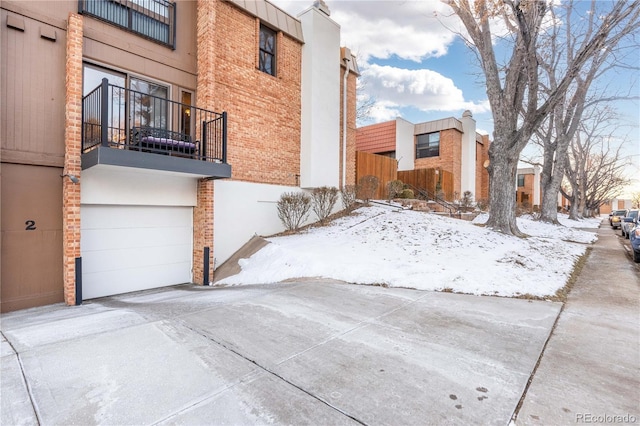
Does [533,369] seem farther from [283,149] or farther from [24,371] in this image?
[283,149]

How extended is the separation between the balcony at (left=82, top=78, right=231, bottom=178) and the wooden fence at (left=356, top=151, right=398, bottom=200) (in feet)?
24.2

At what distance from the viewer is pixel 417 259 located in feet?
23.2

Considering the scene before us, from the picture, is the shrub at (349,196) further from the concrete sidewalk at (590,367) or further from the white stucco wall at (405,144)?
the white stucco wall at (405,144)

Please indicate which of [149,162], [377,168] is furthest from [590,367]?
[377,168]

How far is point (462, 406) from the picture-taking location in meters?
2.36

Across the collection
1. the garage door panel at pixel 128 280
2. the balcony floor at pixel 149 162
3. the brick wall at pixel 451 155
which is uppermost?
the brick wall at pixel 451 155

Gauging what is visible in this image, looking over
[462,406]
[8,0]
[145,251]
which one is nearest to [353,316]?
[462,406]

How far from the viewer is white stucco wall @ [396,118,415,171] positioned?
2297cm

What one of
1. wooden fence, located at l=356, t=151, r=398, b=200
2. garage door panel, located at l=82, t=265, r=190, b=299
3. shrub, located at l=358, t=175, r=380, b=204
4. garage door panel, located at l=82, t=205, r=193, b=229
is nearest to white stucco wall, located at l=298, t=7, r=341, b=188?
shrub, located at l=358, t=175, r=380, b=204

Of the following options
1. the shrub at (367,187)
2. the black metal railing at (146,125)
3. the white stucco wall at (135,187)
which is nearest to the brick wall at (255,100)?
the black metal railing at (146,125)

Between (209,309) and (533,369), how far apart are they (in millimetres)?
4029

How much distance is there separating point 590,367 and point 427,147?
22.6 meters

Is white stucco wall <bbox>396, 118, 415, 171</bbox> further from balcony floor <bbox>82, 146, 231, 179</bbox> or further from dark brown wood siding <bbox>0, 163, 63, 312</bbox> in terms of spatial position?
dark brown wood siding <bbox>0, 163, 63, 312</bbox>

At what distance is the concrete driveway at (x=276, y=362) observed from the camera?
2307mm
